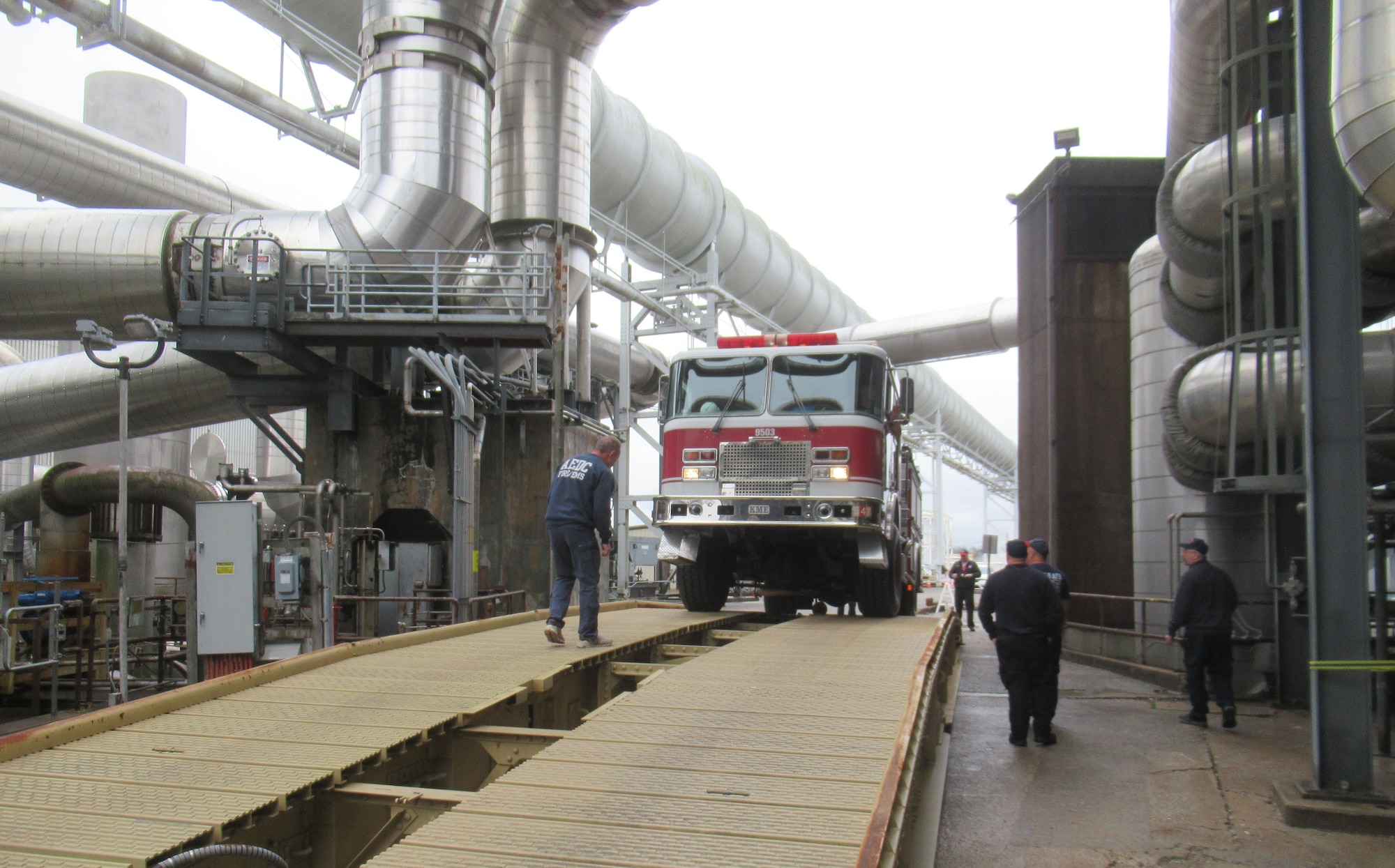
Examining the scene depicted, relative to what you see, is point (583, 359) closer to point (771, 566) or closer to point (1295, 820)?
point (771, 566)

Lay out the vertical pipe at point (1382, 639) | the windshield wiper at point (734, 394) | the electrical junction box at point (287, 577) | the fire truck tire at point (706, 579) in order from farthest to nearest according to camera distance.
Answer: the electrical junction box at point (287, 577) < the fire truck tire at point (706, 579) < the windshield wiper at point (734, 394) < the vertical pipe at point (1382, 639)

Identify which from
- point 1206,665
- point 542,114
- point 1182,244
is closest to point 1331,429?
point 1206,665

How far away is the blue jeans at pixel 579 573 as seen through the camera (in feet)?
22.4

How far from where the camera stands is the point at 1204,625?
28.0 feet

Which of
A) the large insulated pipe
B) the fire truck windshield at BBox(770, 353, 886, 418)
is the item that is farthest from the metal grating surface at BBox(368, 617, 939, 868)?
the large insulated pipe

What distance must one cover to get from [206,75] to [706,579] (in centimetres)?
1620

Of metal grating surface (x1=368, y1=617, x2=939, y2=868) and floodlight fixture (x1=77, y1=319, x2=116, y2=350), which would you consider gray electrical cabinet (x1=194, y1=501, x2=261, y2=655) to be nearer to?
floodlight fixture (x1=77, y1=319, x2=116, y2=350)

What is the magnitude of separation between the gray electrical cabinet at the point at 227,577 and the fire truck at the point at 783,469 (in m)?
4.13

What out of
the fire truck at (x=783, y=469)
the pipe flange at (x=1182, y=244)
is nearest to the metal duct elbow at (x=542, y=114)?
the fire truck at (x=783, y=469)

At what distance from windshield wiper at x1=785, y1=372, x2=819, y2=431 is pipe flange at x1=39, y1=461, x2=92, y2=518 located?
1573 centimetres

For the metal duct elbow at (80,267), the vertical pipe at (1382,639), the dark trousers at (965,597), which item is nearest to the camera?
the vertical pipe at (1382,639)

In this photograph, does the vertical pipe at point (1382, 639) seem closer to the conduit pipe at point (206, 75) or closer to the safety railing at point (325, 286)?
the safety railing at point (325, 286)

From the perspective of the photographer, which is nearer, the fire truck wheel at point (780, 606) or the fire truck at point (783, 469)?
the fire truck at point (783, 469)

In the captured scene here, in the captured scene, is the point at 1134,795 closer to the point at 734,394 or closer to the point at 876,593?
the point at 876,593
